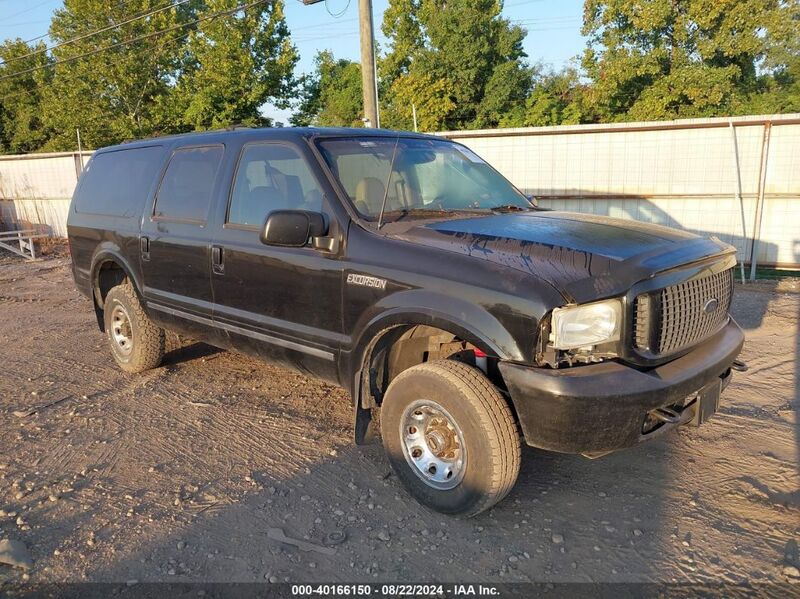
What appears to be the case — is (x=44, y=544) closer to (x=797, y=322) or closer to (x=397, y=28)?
(x=797, y=322)

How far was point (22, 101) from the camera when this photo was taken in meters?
37.2

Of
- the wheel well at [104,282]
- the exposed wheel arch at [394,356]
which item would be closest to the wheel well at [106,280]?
the wheel well at [104,282]

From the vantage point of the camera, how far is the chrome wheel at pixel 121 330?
207 inches

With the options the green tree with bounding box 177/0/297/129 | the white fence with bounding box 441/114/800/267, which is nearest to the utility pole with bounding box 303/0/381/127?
the white fence with bounding box 441/114/800/267

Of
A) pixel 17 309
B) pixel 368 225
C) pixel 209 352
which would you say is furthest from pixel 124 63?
pixel 368 225

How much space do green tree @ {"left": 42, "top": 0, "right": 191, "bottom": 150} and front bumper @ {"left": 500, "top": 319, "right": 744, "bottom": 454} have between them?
32077mm

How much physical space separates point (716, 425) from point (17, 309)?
8536 mm

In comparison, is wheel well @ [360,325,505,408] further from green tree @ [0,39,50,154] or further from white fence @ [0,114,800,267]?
green tree @ [0,39,50,154]

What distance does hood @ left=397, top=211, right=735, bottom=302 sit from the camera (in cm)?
258

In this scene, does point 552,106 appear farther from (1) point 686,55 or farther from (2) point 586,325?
(2) point 586,325

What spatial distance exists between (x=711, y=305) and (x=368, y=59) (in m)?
8.83

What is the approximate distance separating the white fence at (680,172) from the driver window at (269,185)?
6.99m

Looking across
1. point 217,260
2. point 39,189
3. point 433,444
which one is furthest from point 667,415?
point 39,189

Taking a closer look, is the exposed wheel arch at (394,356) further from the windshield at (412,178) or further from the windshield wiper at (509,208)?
the windshield wiper at (509,208)
